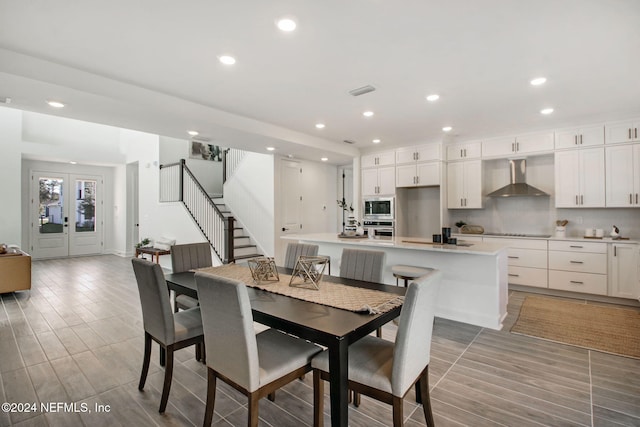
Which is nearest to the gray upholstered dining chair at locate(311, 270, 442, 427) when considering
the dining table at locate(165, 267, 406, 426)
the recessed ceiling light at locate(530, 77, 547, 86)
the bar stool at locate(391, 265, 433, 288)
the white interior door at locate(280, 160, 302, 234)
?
the dining table at locate(165, 267, 406, 426)

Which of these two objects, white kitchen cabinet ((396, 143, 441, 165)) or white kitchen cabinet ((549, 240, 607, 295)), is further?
white kitchen cabinet ((396, 143, 441, 165))

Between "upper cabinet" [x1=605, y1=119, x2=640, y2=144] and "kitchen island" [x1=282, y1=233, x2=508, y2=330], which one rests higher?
"upper cabinet" [x1=605, y1=119, x2=640, y2=144]

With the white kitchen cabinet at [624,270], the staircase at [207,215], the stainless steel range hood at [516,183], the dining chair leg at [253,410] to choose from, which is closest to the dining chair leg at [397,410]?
the dining chair leg at [253,410]

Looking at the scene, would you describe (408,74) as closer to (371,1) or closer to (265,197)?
(371,1)

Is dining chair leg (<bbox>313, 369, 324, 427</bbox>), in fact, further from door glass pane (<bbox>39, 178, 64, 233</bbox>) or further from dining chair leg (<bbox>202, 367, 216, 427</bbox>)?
door glass pane (<bbox>39, 178, 64, 233</bbox>)

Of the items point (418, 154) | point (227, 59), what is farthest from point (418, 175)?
point (227, 59)

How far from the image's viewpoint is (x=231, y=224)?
5848 mm

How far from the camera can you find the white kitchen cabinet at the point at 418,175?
227 inches

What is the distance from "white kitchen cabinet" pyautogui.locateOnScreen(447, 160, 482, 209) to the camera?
5570 millimetres

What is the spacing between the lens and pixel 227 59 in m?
2.76

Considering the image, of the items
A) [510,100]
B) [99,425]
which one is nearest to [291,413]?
[99,425]

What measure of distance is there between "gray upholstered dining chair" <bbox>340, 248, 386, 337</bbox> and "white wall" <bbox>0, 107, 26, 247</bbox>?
7587 millimetres

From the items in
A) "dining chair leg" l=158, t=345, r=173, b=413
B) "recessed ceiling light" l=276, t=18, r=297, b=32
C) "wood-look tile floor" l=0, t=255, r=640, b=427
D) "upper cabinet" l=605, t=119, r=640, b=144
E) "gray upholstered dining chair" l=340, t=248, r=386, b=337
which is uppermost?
"recessed ceiling light" l=276, t=18, r=297, b=32

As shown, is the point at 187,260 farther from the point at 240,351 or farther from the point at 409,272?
the point at 409,272
